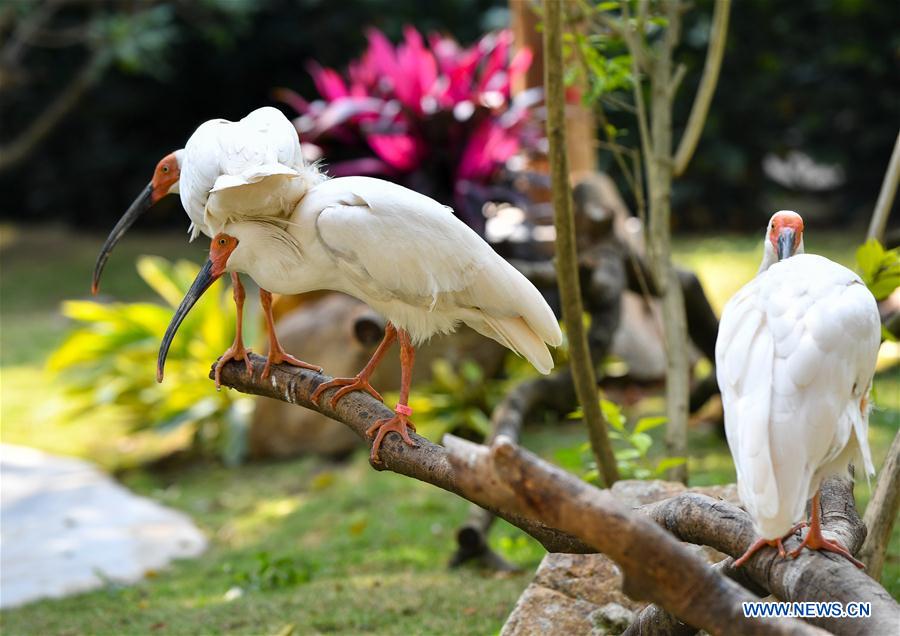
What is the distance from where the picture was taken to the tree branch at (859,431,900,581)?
2793mm

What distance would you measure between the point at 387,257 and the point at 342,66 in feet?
31.8

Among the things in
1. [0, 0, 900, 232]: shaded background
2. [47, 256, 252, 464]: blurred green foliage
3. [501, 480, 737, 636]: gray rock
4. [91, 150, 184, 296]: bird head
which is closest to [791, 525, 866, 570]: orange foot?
[501, 480, 737, 636]: gray rock

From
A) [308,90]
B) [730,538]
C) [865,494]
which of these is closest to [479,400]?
[865,494]

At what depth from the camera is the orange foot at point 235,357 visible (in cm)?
300

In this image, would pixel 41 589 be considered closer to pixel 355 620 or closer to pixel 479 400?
pixel 355 620

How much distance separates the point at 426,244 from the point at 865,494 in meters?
2.53

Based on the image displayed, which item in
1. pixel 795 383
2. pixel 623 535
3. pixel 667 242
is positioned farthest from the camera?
pixel 667 242

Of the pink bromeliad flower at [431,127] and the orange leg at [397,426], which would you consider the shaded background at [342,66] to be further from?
the orange leg at [397,426]

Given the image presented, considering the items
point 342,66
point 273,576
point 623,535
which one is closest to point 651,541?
point 623,535

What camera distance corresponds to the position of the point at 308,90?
12.1 m

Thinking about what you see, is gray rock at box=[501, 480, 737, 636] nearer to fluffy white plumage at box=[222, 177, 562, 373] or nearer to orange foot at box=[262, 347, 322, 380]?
fluffy white plumage at box=[222, 177, 562, 373]

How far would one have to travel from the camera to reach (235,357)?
3.06m

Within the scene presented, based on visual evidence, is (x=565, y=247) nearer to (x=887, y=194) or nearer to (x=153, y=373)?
(x=887, y=194)

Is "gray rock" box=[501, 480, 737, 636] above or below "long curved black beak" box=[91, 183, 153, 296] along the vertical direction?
below
